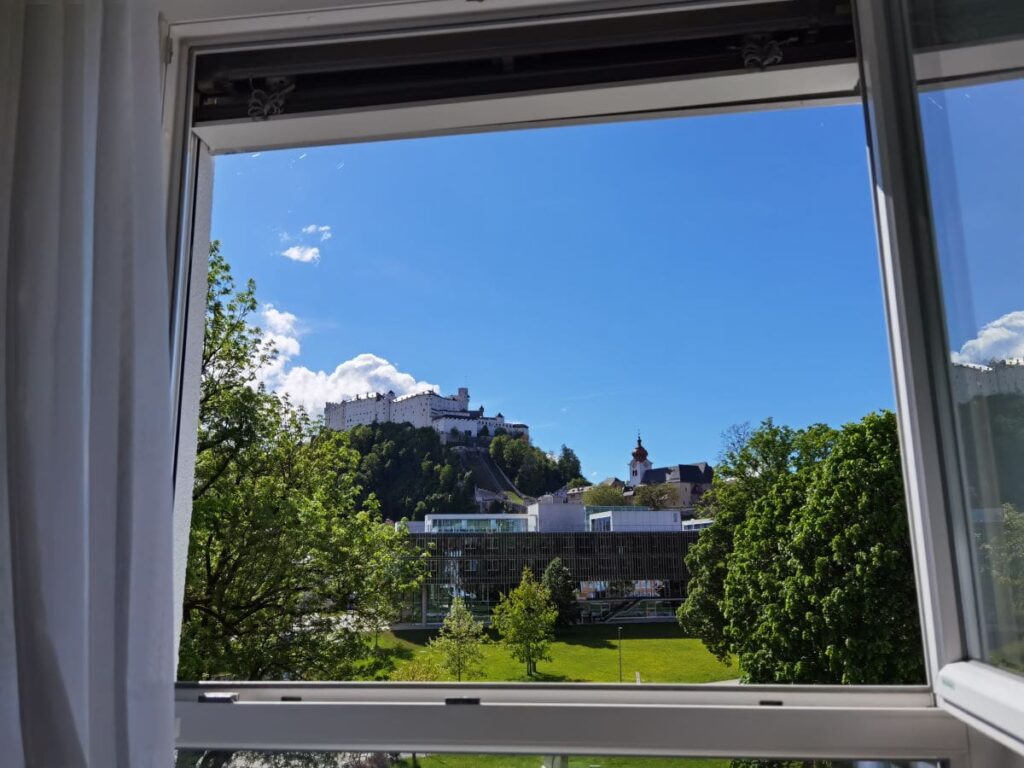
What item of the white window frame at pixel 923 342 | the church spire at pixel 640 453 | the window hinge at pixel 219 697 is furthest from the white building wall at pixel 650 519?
the window hinge at pixel 219 697

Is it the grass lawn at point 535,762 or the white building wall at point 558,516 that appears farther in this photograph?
the white building wall at point 558,516

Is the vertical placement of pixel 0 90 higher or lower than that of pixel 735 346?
higher

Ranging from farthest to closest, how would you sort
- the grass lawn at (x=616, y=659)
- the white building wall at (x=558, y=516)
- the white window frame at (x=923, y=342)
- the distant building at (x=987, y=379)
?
the white building wall at (x=558, y=516) < the grass lawn at (x=616, y=659) < the white window frame at (x=923, y=342) < the distant building at (x=987, y=379)

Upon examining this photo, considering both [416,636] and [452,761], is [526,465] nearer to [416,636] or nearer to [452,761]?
[416,636]

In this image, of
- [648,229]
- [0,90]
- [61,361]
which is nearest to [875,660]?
[648,229]

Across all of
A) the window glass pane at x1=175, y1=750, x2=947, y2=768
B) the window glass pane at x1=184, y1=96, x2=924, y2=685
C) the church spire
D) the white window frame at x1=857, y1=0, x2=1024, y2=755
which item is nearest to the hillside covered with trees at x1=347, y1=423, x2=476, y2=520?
the window glass pane at x1=184, y1=96, x2=924, y2=685

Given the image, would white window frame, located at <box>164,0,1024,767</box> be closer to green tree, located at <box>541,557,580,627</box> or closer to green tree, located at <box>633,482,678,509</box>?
green tree, located at <box>541,557,580,627</box>

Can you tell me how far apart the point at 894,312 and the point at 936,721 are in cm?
68

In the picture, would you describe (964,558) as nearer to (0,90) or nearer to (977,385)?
(977,385)

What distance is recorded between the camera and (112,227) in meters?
1.15

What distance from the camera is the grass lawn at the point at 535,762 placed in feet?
4.38

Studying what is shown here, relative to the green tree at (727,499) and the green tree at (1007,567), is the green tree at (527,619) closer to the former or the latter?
the green tree at (727,499)

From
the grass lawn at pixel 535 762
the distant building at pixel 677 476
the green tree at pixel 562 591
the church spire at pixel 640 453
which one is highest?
the church spire at pixel 640 453

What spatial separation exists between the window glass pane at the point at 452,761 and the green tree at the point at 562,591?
26 centimetres
